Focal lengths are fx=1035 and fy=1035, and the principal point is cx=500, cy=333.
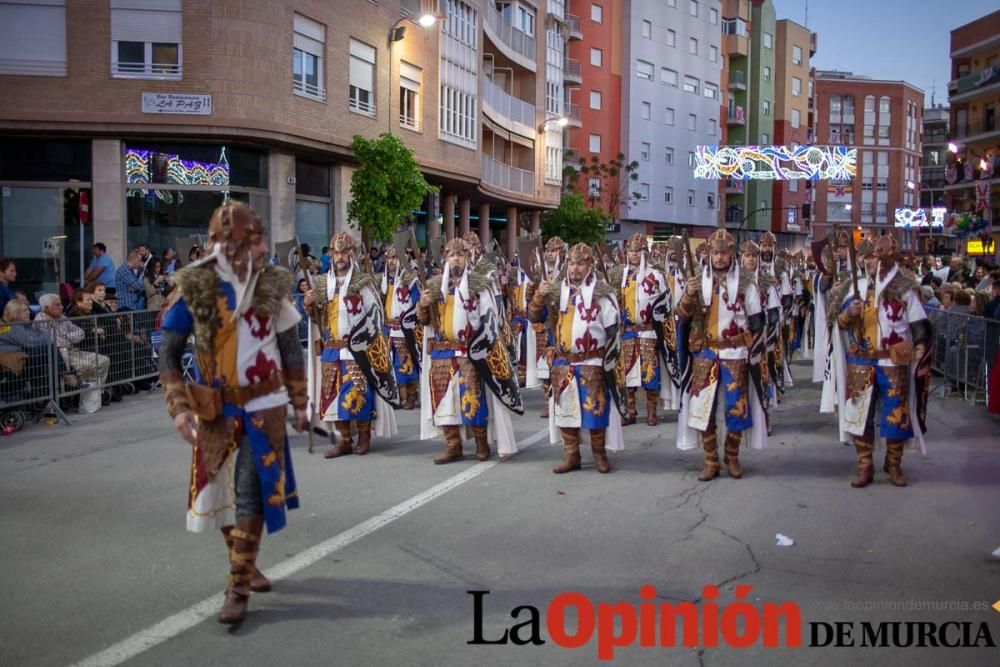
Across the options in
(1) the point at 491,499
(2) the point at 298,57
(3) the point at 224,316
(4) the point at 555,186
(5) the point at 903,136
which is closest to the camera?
(3) the point at 224,316

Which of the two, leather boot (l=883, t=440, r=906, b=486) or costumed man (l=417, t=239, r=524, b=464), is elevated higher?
costumed man (l=417, t=239, r=524, b=464)

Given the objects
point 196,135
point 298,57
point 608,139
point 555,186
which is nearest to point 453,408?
point 196,135

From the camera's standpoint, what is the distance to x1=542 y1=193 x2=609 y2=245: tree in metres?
51.6

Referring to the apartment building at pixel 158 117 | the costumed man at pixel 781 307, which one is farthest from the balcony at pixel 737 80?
the costumed man at pixel 781 307

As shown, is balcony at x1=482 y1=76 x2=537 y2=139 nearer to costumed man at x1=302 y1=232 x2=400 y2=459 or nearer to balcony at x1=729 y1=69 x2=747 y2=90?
costumed man at x1=302 y1=232 x2=400 y2=459

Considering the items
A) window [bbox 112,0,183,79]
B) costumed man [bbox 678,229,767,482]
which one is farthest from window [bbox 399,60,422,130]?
costumed man [bbox 678,229,767,482]

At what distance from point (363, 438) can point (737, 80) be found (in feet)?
229

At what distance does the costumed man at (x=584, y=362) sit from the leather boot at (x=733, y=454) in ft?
3.05

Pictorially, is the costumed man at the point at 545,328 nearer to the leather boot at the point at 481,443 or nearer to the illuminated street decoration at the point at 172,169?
the leather boot at the point at 481,443

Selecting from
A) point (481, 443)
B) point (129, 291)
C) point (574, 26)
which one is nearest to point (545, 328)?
point (481, 443)

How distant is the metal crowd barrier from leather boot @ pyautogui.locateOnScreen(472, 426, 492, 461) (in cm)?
697

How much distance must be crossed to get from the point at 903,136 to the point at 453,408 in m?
103

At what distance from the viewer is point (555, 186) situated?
165 feet

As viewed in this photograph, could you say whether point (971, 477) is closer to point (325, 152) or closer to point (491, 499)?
point (491, 499)
